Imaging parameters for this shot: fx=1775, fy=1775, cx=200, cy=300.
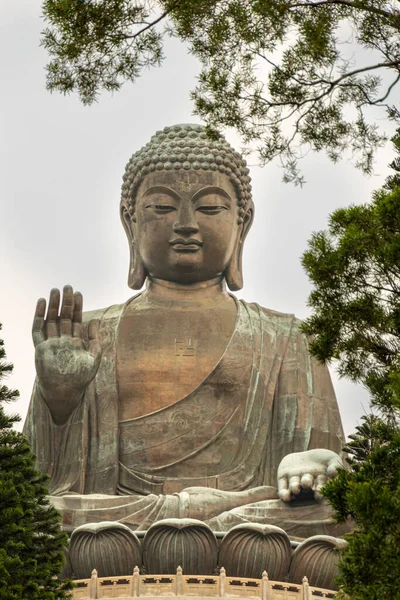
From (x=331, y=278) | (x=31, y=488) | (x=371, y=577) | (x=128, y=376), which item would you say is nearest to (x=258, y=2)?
(x=331, y=278)

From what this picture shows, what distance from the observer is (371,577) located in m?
9.62

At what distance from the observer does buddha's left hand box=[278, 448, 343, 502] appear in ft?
55.0

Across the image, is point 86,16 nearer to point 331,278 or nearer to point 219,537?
point 331,278

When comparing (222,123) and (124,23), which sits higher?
(124,23)

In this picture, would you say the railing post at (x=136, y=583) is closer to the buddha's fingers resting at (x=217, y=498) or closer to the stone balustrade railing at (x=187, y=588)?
the stone balustrade railing at (x=187, y=588)

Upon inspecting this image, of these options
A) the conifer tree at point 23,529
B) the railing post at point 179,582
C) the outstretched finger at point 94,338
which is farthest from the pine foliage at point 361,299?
the outstretched finger at point 94,338

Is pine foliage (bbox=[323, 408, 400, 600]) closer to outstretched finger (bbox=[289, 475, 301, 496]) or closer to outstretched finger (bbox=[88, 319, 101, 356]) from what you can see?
outstretched finger (bbox=[289, 475, 301, 496])

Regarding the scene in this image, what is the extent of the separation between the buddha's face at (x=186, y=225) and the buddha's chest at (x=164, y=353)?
18.8 inches

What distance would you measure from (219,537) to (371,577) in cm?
676

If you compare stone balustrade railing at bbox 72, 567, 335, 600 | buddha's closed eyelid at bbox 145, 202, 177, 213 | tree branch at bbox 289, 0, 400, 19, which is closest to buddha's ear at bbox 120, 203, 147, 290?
buddha's closed eyelid at bbox 145, 202, 177, 213

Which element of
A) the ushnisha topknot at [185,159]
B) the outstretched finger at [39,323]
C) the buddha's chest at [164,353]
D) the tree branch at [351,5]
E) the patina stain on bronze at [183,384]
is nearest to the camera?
the tree branch at [351,5]

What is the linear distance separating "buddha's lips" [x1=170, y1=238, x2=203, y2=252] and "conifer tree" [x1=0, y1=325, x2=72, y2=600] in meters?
4.64

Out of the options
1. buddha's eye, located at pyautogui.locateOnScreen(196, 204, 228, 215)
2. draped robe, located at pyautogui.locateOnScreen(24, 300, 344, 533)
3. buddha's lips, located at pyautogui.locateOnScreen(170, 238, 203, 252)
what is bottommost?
draped robe, located at pyautogui.locateOnScreen(24, 300, 344, 533)

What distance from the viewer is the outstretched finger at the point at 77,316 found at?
691 inches
